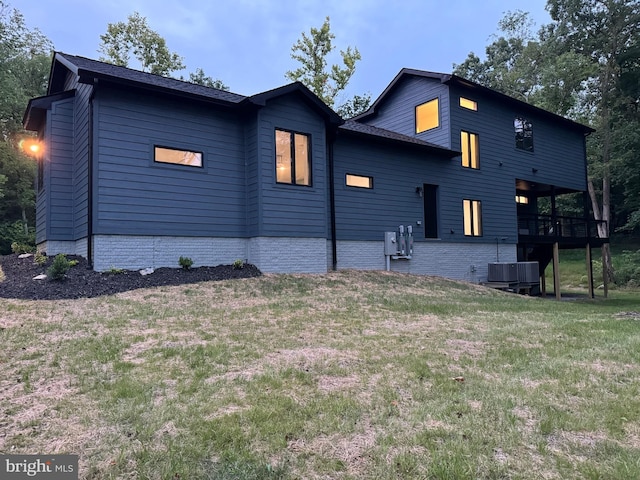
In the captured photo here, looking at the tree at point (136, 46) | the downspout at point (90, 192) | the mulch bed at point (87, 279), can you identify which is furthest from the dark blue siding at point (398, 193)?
the tree at point (136, 46)

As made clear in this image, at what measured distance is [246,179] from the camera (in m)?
10.9

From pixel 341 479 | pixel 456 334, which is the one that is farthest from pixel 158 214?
pixel 341 479

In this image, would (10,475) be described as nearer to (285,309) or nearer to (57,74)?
(285,309)

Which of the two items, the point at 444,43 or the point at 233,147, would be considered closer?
the point at 233,147

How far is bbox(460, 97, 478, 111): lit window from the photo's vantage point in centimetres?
1557

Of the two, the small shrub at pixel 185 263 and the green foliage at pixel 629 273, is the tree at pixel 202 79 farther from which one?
the green foliage at pixel 629 273

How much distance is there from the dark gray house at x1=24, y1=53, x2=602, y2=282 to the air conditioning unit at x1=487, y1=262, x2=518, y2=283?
647 mm

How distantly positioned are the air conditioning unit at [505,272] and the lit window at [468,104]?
5.88 m

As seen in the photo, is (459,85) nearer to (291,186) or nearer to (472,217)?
(472,217)

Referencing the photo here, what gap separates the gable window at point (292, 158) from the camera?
10844 mm

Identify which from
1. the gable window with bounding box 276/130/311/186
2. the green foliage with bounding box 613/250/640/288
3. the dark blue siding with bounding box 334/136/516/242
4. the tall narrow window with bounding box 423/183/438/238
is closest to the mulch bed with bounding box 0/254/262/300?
the gable window with bounding box 276/130/311/186

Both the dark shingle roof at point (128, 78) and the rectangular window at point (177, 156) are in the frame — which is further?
the rectangular window at point (177, 156)

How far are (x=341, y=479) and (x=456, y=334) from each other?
380 centimetres

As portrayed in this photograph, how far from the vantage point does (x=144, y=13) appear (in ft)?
86.0
